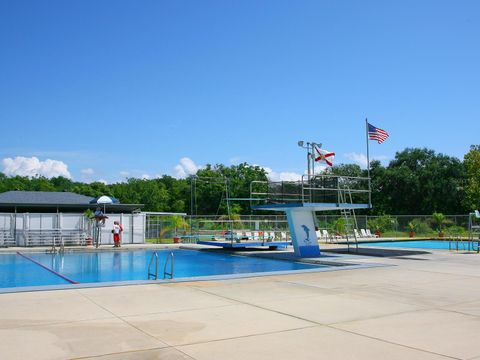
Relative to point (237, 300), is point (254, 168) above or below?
above

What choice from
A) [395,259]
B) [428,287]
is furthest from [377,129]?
[428,287]

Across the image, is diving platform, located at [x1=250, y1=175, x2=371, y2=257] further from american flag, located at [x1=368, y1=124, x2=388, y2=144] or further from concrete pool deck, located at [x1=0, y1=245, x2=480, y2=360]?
concrete pool deck, located at [x1=0, y1=245, x2=480, y2=360]

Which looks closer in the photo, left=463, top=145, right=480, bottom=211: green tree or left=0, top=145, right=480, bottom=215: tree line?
left=463, top=145, right=480, bottom=211: green tree

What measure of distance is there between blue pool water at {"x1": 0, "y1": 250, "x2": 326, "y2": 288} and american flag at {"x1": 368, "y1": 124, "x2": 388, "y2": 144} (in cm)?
825

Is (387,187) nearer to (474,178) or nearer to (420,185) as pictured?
(420,185)

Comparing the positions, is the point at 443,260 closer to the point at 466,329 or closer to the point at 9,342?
the point at 466,329

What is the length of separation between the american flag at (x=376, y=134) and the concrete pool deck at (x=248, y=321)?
12689mm

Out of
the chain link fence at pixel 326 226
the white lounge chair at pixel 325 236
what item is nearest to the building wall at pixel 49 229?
the chain link fence at pixel 326 226

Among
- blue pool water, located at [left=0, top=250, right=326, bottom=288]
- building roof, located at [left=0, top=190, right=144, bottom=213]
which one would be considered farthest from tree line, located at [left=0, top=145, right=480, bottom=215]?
blue pool water, located at [left=0, top=250, right=326, bottom=288]

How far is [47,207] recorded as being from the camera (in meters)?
39.5

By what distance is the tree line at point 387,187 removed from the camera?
58688mm

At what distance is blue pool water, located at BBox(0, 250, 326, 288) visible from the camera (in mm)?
16656

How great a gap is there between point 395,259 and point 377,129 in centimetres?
742

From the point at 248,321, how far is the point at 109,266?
13.9 metres
